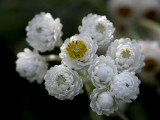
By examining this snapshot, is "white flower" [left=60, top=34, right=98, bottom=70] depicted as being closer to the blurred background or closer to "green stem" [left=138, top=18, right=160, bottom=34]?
the blurred background

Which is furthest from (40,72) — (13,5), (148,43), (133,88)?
(13,5)

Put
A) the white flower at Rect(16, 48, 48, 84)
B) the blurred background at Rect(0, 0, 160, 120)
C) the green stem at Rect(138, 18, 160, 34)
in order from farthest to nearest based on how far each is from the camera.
Answer: 1. the green stem at Rect(138, 18, 160, 34)
2. the blurred background at Rect(0, 0, 160, 120)
3. the white flower at Rect(16, 48, 48, 84)

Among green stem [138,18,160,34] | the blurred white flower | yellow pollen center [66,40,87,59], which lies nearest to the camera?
yellow pollen center [66,40,87,59]

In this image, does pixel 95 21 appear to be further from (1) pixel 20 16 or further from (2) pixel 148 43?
(1) pixel 20 16

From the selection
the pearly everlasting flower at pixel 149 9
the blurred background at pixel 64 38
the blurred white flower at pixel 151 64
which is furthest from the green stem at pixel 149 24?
the blurred white flower at pixel 151 64

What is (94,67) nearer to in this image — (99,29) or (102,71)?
(102,71)

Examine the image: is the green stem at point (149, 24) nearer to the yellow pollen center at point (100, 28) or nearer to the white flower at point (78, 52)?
the yellow pollen center at point (100, 28)

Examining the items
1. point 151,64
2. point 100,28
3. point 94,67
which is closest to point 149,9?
point 151,64

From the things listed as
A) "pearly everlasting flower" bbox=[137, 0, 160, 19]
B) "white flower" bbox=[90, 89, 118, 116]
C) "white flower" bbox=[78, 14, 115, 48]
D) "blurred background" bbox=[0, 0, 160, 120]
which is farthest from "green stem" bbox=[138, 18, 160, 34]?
"white flower" bbox=[90, 89, 118, 116]
